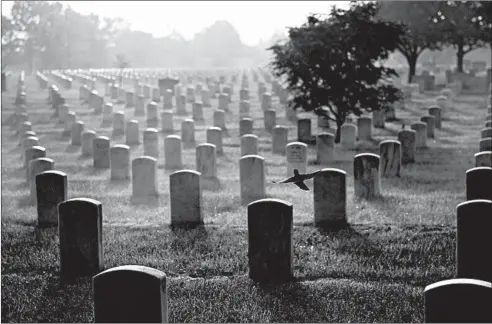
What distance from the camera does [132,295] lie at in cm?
512

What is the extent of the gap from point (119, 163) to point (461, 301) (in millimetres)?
10678

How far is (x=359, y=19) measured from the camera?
1844 centimetres

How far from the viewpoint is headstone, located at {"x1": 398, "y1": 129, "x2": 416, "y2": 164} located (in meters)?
16.2

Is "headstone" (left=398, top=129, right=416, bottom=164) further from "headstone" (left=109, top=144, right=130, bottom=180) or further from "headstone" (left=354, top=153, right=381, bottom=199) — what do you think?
"headstone" (left=109, top=144, right=130, bottom=180)

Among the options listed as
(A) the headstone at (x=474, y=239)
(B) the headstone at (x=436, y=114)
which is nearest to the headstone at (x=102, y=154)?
(A) the headstone at (x=474, y=239)

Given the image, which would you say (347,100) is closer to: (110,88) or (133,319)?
(133,319)

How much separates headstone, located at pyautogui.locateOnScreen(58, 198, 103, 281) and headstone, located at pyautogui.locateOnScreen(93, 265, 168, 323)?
2979 mm

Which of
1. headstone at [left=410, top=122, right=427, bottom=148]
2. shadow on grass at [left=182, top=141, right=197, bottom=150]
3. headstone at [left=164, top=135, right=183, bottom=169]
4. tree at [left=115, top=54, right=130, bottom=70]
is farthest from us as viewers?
tree at [left=115, top=54, right=130, bottom=70]

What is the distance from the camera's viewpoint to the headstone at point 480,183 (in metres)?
9.88

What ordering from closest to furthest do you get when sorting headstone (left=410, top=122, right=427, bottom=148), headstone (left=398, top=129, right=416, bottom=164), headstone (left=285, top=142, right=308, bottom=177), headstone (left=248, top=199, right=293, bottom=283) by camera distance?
headstone (left=248, top=199, right=293, bottom=283), headstone (left=285, top=142, right=308, bottom=177), headstone (left=398, top=129, right=416, bottom=164), headstone (left=410, top=122, right=427, bottom=148)

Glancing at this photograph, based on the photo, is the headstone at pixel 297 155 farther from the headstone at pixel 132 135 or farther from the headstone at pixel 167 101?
the headstone at pixel 167 101

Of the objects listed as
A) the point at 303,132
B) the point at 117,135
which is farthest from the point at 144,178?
the point at 117,135

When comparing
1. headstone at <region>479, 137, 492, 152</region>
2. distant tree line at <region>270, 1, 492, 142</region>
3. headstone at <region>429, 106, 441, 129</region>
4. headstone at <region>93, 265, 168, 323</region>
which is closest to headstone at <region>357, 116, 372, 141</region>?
distant tree line at <region>270, 1, 492, 142</region>

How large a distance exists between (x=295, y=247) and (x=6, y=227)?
4.00 metres
